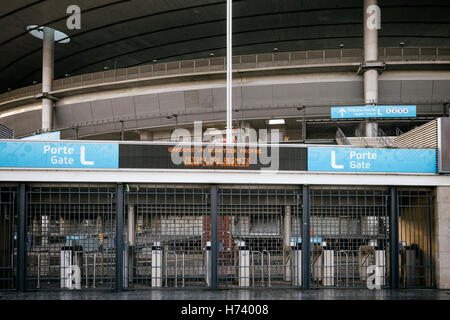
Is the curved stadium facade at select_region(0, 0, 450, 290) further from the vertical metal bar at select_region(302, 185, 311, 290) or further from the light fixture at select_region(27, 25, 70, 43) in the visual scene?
the light fixture at select_region(27, 25, 70, 43)

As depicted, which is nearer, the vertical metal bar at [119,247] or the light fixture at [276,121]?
the vertical metal bar at [119,247]

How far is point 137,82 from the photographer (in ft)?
110

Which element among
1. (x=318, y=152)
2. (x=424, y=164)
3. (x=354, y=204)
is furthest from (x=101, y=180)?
(x=424, y=164)

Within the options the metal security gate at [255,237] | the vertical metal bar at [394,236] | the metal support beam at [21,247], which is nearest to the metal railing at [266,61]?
the metal security gate at [255,237]

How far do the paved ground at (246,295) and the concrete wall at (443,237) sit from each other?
0.39 metres

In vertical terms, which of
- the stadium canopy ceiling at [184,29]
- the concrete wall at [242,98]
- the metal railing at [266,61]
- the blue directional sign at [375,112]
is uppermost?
the stadium canopy ceiling at [184,29]

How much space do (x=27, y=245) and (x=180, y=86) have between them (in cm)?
2418

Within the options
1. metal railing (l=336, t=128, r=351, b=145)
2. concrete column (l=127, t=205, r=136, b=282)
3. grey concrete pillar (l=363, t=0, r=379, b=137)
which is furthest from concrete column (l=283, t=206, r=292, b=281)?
grey concrete pillar (l=363, t=0, r=379, b=137)

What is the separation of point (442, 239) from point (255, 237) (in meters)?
5.25

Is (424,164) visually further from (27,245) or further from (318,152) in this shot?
(27,245)

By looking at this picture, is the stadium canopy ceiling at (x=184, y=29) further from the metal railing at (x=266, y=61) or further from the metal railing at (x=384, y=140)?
the metal railing at (x=384, y=140)

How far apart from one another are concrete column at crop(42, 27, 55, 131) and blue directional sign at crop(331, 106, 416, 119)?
25135mm

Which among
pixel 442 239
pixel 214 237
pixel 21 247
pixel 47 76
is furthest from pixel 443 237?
pixel 47 76

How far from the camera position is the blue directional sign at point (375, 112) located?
2653 centimetres
